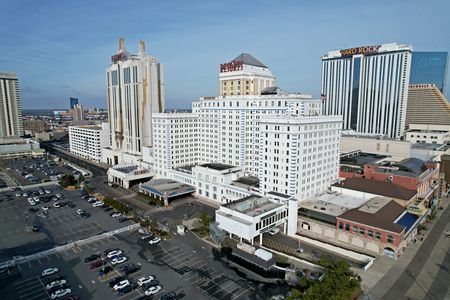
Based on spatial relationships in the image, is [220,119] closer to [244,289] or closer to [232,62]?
[232,62]

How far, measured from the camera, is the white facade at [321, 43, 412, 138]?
557ft

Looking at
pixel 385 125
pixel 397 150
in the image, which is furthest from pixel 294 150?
pixel 385 125

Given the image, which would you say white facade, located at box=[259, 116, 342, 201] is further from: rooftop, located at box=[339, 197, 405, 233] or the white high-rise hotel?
rooftop, located at box=[339, 197, 405, 233]

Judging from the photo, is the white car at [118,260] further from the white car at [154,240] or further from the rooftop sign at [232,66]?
the rooftop sign at [232,66]

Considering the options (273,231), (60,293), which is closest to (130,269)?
(60,293)

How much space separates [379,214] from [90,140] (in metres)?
157

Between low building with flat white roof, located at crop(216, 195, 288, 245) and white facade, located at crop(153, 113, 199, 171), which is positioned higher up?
white facade, located at crop(153, 113, 199, 171)

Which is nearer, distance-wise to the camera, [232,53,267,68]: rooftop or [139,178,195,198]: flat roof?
[139,178,195,198]: flat roof

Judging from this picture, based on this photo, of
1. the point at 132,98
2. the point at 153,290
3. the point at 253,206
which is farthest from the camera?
the point at 132,98

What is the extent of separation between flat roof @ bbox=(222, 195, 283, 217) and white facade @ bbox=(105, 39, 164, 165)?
78162 millimetres

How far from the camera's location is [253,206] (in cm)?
7581

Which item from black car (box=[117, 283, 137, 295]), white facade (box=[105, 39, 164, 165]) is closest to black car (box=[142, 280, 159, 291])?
black car (box=[117, 283, 137, 295])

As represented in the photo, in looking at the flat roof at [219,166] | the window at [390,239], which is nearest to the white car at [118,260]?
the flat roof at [219,166]

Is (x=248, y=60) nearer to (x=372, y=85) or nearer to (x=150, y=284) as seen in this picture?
(x=150, y=284)
